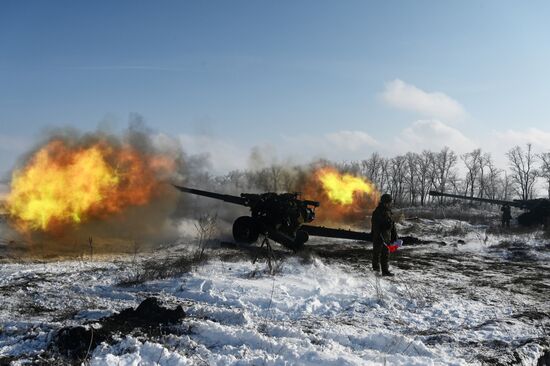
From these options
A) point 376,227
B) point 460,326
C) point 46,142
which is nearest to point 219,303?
point 460,326

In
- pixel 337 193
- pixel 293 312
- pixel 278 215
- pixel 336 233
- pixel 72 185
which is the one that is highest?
pixel 337 193

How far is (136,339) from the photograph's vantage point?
4.75 metres

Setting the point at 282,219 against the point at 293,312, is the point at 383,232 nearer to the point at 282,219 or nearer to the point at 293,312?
the point at 293,312

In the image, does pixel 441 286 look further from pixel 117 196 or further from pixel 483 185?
pixel 483 185

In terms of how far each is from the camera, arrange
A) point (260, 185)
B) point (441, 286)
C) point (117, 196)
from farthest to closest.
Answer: point (260, 185), point (117, 196), point (441, 286)

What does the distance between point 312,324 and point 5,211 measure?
44.7ft

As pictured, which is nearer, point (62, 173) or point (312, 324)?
point (312, 324)

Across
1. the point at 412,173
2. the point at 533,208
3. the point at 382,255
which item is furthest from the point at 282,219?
the point at 412,173

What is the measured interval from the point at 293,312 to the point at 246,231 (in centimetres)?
813

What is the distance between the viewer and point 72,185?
47.8 ft

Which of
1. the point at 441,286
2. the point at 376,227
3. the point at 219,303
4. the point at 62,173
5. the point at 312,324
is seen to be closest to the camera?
the point at 312,324

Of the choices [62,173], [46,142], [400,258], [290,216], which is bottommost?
[400,258]

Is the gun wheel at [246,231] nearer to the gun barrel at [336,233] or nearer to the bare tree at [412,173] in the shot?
the gun barrel at [336,233]

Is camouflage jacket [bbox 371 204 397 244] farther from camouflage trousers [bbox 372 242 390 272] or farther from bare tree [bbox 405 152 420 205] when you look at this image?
bare tree [bbox 405 152 420 205]
